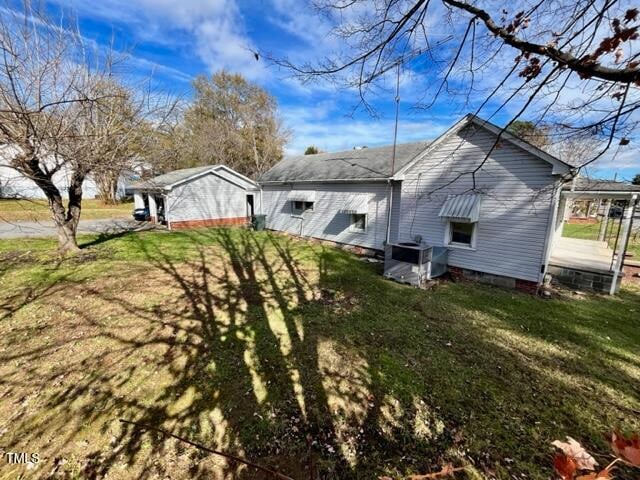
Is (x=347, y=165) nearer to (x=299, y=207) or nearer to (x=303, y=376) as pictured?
(x=299, y=207)

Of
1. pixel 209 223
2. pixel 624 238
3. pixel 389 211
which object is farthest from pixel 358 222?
pixel 209 223

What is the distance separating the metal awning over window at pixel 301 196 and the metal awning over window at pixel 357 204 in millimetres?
2288

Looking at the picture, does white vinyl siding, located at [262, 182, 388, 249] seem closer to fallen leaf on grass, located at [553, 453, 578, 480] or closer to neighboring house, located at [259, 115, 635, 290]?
neighboring house, located at [259, 115, 635, 290]

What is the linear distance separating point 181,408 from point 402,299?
5637 millimetres

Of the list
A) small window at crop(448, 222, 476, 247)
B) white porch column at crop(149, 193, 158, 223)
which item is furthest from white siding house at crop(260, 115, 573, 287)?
white porch column at crop(149, 193, 158, 223)

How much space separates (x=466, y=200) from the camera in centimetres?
887

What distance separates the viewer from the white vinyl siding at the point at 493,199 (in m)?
8.00

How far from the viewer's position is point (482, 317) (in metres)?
6.66

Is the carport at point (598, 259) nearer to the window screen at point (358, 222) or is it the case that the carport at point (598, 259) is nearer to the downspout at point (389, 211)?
the downspout at point (389, 211)

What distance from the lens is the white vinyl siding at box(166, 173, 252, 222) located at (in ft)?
56.6

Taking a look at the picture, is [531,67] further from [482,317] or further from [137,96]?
[137,96]

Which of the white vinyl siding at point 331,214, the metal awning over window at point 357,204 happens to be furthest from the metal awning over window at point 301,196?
the metal awning over window at point 357,204

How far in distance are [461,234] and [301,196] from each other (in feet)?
26.7

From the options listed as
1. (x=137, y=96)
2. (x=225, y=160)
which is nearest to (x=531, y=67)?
(x=137, y=96)
